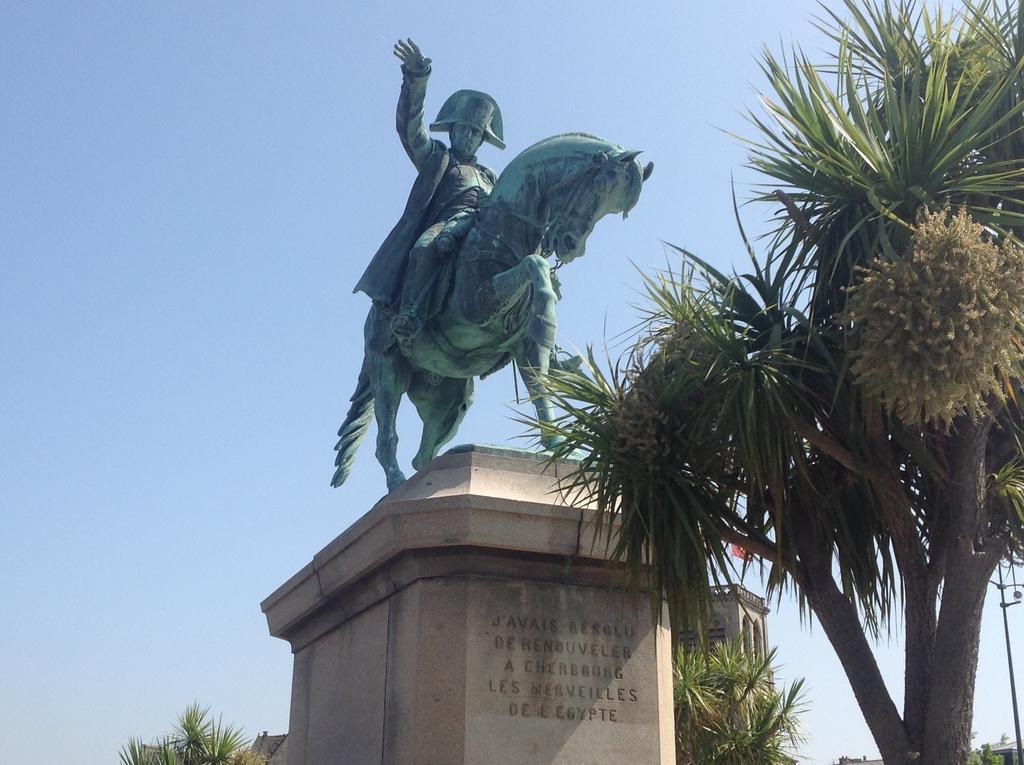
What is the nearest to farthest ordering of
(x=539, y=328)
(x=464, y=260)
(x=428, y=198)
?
(x=539, y=328)
(x=464, y=260)
(x=428, y=198)

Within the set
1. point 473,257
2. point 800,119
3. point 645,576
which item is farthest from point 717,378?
point 473,257

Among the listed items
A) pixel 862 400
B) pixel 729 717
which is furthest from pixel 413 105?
pixel 729 717

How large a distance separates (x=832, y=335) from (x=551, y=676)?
2.68m

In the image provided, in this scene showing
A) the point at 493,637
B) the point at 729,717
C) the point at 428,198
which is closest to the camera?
the point at 493,637

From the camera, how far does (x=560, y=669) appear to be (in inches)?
289

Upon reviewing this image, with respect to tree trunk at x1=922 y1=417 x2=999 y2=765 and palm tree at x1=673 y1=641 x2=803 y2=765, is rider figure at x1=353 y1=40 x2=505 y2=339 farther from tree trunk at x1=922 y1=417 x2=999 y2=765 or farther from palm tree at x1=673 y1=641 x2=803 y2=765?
palm tree at x1=673 y1=641 x2=803 y2=765

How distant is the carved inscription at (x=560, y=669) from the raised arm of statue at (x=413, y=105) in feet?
15.1

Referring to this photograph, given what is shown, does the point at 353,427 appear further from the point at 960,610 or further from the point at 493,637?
the point at 960,610

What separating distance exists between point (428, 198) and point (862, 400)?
14.2 ft

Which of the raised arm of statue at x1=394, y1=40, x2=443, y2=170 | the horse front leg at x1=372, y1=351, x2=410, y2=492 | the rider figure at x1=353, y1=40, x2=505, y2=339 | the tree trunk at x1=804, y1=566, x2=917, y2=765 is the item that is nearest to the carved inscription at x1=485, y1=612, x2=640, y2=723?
the tree trunk at x1=804, y1=566, x2=917, y2=765

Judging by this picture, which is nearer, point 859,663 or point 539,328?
point 859,663

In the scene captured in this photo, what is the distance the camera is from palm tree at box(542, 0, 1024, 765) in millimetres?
6723

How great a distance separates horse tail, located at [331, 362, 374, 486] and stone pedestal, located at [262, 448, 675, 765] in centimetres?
273

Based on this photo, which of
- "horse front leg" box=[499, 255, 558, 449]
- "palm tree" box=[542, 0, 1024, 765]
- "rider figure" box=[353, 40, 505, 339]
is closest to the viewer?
"palm tree" box=[542, 0, 1024, 765]
